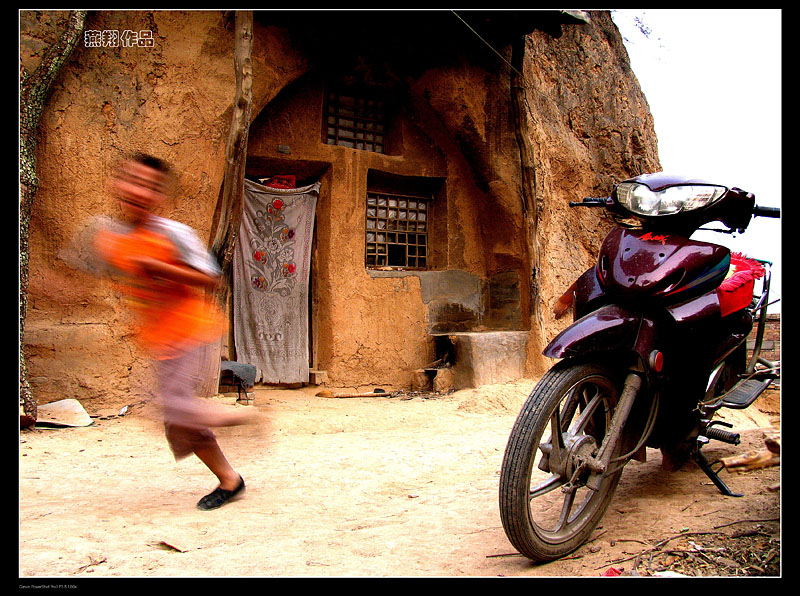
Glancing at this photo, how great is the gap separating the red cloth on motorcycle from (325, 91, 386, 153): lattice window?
5904 millimetres

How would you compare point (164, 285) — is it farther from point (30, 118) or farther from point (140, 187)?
point (30, 118)

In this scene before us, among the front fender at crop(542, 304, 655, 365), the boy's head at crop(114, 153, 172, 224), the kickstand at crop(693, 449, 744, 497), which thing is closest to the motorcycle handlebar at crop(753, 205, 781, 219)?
the front fender at crop(542, 304, 655, 365)

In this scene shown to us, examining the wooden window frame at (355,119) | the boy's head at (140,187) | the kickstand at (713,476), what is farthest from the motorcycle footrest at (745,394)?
the wooden window frame at (355,119)

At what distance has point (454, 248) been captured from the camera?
8.18 m

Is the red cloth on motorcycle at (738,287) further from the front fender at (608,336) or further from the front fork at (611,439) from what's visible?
the front fork at (611,439)

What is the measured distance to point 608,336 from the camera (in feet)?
6.47

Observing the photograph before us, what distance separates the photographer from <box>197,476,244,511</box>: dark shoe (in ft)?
8.68

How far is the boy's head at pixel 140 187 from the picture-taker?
2.47 metres

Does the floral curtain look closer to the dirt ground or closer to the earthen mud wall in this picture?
the earthen mud wall

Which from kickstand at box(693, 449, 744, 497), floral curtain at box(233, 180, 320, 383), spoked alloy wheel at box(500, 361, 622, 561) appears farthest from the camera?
floral curtain at box(233, 180, 320, 383)

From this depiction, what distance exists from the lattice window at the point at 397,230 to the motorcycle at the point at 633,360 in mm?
5650
